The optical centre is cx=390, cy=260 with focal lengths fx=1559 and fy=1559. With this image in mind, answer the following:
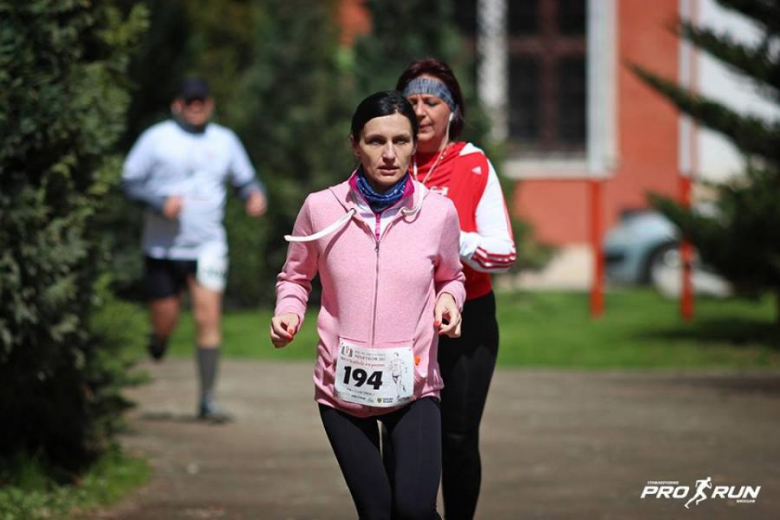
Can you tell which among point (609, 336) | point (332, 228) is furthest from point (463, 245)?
point (609, 336)

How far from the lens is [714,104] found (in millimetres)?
13602

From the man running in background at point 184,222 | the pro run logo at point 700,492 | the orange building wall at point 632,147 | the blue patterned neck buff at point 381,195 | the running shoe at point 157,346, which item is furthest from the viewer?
the orange building wall at point 632,147

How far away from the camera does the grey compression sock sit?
379 inches

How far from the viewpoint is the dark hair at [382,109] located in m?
5.01

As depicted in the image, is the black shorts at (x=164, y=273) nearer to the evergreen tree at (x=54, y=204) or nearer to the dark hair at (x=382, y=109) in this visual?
the evergreen tree at (x=54, y=204)

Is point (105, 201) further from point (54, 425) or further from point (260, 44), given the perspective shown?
point (260, 44)

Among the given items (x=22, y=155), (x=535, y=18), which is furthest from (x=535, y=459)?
(x=535, y=18)

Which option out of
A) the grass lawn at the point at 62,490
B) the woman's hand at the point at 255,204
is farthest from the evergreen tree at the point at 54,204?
the woman's hand at the point at 255,204

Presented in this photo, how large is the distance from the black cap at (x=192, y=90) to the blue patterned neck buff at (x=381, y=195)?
4.92 m

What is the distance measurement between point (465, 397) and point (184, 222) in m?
4.39

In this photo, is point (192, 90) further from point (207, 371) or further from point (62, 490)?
point (62, 490)

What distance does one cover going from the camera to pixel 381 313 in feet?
16.2

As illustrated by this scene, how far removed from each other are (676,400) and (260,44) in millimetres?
10606

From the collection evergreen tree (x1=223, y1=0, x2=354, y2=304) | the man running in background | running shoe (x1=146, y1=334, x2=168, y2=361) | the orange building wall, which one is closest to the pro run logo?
the man running in background
